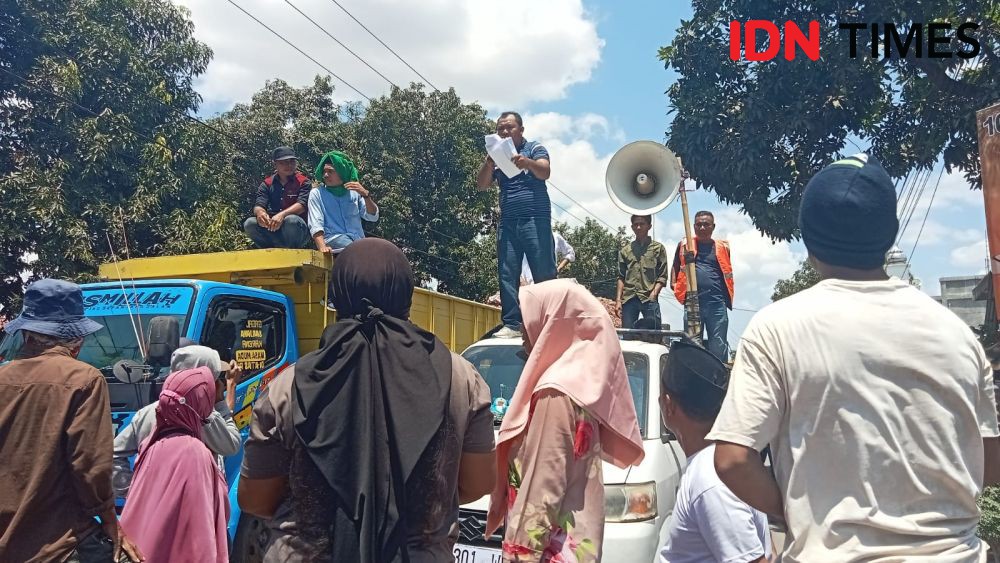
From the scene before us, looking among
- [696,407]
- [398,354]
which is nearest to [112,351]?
[398,354]

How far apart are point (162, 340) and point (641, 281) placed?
4.40m

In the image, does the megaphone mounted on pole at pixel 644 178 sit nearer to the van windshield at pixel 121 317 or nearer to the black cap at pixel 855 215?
the van windshield at pixel 121 317

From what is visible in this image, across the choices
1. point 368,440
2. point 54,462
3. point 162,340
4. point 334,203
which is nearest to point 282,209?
point 334,203

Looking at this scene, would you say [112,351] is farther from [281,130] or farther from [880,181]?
[281,130]

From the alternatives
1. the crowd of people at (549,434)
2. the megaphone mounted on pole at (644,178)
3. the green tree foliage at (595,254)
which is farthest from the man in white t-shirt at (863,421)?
the green tree foliage at (595,254)

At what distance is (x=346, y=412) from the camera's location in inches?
77.2

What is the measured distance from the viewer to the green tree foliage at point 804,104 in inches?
360

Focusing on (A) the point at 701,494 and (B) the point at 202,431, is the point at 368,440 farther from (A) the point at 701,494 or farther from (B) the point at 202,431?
(B) the point at 202,431

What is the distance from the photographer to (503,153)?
6.05m

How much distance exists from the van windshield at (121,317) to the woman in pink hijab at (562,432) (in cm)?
340

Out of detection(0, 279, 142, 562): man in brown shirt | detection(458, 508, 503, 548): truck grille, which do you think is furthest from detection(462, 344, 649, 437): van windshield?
detection(0, 279, 142, 562): man in brown shirt

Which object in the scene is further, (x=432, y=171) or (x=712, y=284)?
(x=432, y=171)

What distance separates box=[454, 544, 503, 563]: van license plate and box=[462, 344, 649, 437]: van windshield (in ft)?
3.39

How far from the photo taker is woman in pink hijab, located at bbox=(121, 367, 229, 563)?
312cm
